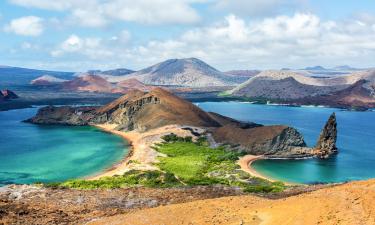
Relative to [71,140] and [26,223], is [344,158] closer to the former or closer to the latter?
[71,140]

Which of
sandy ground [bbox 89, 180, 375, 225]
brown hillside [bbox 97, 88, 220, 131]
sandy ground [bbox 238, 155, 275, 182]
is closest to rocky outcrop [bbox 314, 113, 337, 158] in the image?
sandy ground [bbox 238, 155, 275, 182]

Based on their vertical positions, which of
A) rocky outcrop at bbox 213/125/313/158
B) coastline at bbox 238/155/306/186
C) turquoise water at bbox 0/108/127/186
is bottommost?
turquoise water at bbox 0/108/127/186

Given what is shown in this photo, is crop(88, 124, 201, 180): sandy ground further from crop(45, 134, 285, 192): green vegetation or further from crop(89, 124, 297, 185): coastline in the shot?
crop(45, 134, 285, 192): green vegetation

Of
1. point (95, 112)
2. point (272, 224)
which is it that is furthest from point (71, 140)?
point (272, 224)

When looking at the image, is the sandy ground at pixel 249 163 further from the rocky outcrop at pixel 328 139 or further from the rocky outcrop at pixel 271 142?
the rocky outcrop at pixel 328 139

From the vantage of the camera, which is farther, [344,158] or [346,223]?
[344,158]
